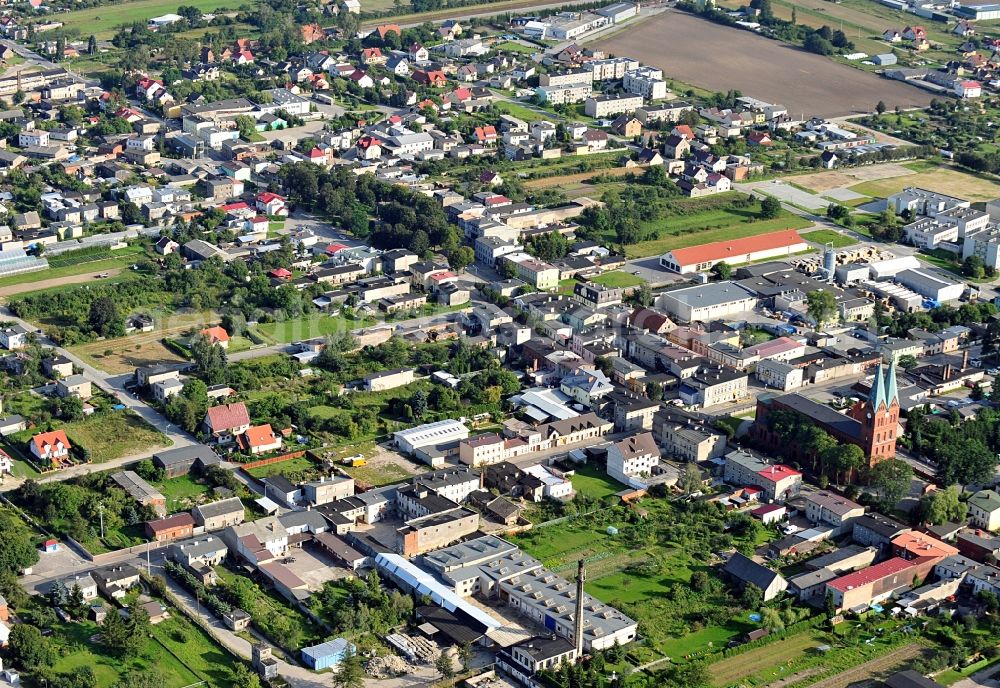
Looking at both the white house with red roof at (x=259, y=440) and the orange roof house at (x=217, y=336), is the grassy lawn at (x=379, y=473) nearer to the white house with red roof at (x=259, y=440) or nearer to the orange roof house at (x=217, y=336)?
the white house with red roof at (x=259, y=440)

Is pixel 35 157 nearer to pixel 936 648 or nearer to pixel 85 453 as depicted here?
pixel 85 453

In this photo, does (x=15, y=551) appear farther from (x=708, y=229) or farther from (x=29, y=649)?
(x=708, y=229)

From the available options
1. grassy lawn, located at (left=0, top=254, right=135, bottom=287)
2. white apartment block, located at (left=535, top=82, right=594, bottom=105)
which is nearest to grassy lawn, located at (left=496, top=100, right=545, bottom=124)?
white apartment block, located at (left=535, top=82, right=594, bottom=105)

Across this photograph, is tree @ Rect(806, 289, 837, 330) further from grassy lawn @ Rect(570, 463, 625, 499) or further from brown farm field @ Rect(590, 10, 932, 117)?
brown farm field @ Rect(590, 10, 932, 117)

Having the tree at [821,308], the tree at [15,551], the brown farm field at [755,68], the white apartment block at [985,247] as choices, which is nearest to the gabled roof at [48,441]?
Answer: the tree at [15,551]

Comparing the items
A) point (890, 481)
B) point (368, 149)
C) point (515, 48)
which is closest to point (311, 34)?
point (515, 48)
